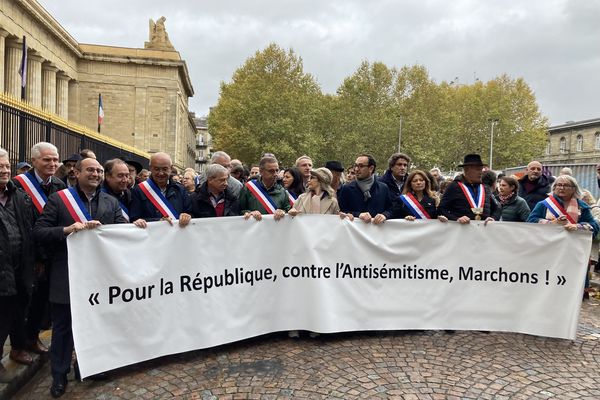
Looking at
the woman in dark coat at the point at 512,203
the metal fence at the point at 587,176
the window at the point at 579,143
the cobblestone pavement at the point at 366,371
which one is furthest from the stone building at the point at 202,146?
the cobblestone pavement at the point at 366,371

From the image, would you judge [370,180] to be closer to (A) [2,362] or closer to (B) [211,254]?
(B) [211,254]

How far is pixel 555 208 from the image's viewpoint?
5.58 meters

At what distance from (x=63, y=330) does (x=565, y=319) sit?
4903 mm

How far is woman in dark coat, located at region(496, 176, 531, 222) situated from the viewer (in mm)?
6445

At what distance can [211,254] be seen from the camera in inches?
171

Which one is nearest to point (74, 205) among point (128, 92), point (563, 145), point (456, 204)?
point (456, 204)

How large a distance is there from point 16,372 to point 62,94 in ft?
Result: 139

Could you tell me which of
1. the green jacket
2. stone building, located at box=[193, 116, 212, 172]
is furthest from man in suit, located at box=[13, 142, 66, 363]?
stone building, located at box=[193, 116, 212, 172]

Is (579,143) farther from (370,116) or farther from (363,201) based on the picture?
(363,201)

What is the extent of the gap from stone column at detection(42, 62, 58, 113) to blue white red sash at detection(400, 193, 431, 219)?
37.6 meters

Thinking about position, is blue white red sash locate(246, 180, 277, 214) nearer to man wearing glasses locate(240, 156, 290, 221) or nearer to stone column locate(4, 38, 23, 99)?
man wearing glasses locate(240, 156, 290, 221)

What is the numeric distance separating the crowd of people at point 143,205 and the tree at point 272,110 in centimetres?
3633

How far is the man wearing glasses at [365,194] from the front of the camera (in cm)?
527

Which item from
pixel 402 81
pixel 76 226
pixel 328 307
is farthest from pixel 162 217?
pixel 402 81
